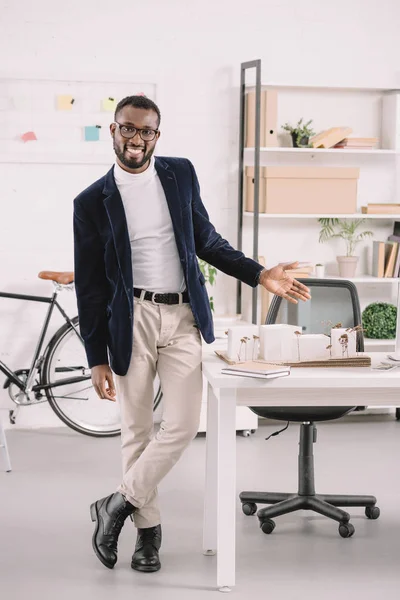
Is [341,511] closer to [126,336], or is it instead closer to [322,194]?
[126,336]

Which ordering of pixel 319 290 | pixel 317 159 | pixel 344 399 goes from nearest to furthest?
pixel 344 399 → pixel 319 290 → pixel 317 159

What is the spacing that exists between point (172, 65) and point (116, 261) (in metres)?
2.44

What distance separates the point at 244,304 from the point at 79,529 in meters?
2.19

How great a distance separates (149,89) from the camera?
5242 millimetres

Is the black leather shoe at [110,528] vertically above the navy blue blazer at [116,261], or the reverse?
the navy blue blazer at [116,261]

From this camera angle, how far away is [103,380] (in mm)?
3227

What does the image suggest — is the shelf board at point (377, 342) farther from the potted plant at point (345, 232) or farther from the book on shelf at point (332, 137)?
the book on shelf at point (332, 137)

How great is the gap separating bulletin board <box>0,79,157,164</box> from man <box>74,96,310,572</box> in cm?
201

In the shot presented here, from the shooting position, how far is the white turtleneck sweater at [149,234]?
3.16 metres

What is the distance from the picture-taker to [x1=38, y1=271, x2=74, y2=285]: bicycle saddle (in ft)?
16.4

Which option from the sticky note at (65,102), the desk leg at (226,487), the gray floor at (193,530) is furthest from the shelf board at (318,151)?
the desk leg at (226,487)

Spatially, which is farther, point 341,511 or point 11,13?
point 11,13

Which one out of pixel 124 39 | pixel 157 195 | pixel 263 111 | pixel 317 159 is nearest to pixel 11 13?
pixel 124 39

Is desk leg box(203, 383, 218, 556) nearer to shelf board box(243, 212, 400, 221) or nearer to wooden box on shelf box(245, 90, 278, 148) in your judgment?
shelf board box(243, 212, 400, 221)
